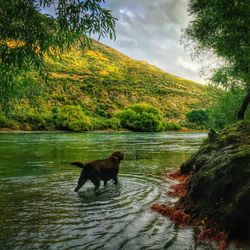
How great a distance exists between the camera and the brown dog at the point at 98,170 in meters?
12.3

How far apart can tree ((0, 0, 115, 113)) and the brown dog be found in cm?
426

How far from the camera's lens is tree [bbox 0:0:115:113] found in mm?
8117

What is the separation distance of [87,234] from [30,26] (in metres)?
5.02

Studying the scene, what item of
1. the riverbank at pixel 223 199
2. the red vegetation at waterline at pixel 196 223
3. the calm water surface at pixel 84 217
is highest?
→ the riverbank at pixel 223 199

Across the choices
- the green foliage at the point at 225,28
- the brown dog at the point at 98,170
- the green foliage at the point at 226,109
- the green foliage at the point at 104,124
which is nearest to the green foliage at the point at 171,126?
the green foliage at the point at 104,124

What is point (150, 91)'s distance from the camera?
16262 centimetres

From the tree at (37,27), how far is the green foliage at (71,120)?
83.9 meters

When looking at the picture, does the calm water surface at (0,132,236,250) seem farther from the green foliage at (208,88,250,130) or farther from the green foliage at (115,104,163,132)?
the green foliage at (115,104,163,132)

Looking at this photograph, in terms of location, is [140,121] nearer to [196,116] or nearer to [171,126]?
Result: [171,126]

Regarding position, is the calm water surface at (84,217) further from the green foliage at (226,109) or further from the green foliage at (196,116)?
the green foliage at (196,116)

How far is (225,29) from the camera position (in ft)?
49.6

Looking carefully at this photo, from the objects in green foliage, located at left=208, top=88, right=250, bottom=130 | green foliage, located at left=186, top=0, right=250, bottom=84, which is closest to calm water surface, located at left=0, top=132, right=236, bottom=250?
green foliage, located at left=186, top=0, right=250, bottom=84

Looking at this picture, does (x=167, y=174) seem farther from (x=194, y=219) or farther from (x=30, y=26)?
(x=30, y=26)

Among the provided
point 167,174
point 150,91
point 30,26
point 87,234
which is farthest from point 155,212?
point 150,91
